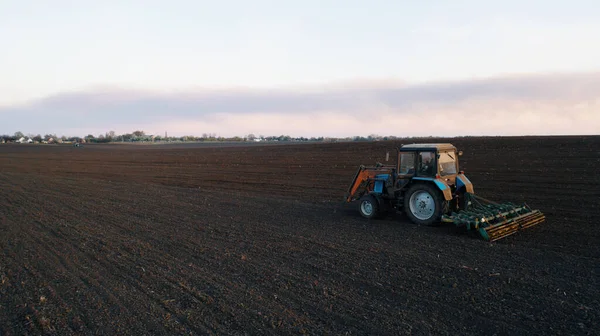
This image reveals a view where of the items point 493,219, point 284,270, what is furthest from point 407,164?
point 284,270

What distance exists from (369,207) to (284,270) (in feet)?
13.9

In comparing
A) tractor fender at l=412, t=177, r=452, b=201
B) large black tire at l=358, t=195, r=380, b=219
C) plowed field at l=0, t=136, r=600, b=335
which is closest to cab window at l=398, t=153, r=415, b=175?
tractor fender at l=412, t=177, r=452, b=201

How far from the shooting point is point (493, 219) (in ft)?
28.6

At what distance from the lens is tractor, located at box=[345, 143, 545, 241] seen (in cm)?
850

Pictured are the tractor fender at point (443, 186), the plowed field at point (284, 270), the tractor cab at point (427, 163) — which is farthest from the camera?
the tractor cab at point (427, 163)

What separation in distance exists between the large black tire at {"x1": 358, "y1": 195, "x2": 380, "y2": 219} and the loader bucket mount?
1.67m

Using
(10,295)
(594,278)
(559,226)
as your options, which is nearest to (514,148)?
(559,226)

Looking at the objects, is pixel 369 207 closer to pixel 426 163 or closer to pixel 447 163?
pixel 426 163

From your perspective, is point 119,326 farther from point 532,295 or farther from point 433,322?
point 532,295

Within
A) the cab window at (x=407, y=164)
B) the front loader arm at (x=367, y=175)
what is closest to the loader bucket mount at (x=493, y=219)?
the cab window at (x=407, y=164)

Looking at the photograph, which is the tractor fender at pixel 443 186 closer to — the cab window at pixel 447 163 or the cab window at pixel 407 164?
the cab window at pixel 447 163

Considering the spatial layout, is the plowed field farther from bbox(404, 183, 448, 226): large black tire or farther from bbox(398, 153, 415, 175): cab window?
bbox(398, 153, 415, 175): cab window

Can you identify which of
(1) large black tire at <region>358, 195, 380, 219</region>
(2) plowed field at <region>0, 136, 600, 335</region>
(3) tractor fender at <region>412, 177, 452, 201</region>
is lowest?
(2) plowed field at <region>0, 136, 600, 335</region>

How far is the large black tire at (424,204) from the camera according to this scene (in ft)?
29.8
